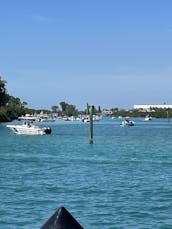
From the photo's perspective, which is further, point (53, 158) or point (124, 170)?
point (53, 158)

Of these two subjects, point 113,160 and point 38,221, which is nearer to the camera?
point 38,221

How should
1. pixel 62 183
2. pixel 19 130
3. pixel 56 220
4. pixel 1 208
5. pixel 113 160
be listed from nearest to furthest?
pixel 56 220, pixel 1 208, pixel 62 183, pixel 113 160, pixel 19 130

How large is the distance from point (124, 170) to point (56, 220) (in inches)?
1450

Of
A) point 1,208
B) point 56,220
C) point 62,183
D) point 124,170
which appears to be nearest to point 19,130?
point 124,170

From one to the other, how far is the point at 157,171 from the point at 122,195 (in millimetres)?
14212

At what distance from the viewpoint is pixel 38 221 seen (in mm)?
20781

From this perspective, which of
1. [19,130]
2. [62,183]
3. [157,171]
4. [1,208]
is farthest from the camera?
[19,130]

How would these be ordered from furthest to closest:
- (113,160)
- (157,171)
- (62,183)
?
(113,160) → (157,171) → (62,183)

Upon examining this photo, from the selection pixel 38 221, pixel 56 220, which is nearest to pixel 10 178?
pixel 38 221

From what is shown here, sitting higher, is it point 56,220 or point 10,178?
point 56,220

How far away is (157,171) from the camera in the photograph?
41500mm

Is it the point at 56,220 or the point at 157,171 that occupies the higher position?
the point at 56,220

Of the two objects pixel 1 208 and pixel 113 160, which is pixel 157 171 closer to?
pixel 113 160

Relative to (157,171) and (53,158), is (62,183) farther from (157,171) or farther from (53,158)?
(53,158)
